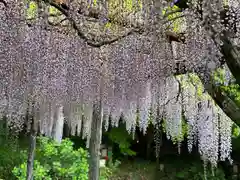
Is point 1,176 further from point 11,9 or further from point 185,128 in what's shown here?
point 11,9

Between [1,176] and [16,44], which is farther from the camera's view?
[1,176]

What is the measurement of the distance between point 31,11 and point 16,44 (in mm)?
396

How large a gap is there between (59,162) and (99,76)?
87.6 inches

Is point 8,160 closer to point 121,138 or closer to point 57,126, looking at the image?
point 57,126

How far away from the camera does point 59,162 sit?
727 centimetres

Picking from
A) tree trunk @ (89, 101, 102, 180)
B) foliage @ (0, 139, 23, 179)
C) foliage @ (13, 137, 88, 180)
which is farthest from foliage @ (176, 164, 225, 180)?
tree trunk @ (89, 101, 102, 180)

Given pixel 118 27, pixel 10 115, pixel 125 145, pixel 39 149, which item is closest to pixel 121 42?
pixel 118 27

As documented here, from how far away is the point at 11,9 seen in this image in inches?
162

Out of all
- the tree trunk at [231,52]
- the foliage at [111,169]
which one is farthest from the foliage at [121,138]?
the tree trunk at [231,52]

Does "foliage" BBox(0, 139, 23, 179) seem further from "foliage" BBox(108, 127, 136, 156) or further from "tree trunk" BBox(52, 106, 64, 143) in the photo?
"foliage" BBox(108, 127, 136, 156)

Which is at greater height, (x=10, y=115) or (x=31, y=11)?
(x=31, y=11)

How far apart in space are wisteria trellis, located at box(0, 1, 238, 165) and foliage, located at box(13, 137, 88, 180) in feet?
1.96

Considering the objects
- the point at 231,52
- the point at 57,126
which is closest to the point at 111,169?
the point at 57,126

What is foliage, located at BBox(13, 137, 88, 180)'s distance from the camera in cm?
703
